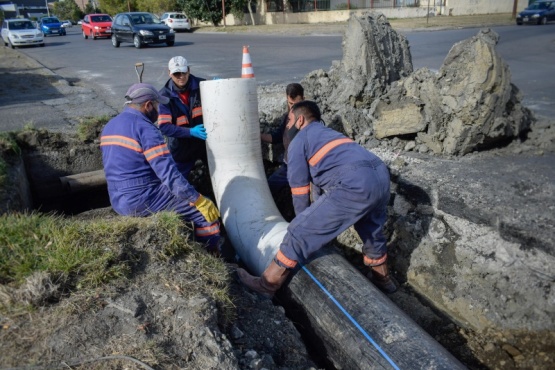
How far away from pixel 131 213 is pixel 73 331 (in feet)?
5.58

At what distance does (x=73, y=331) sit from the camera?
2.37 meters

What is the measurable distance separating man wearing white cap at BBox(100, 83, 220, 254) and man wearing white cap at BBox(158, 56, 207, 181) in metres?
0.78

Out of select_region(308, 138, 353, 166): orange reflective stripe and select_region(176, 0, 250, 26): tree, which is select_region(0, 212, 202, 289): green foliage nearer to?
select_region(308, 138, 353, 166): orange reflective stripe

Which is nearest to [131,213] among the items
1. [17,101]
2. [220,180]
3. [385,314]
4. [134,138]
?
[134,138]

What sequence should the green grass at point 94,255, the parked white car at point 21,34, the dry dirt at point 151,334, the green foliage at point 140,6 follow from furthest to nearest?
the green foliage at point 140,6 < the parked white car at point 21,34 < the green grass at point 94,255 < the dry dirt at point 151,334

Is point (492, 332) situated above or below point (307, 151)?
below

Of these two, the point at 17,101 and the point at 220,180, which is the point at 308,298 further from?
the point at 17,101

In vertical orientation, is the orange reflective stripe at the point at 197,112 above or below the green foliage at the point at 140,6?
below

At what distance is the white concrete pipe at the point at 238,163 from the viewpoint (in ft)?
14.1

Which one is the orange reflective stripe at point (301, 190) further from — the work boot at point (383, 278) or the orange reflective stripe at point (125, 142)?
the orange reflective stripe at point (125, 142)

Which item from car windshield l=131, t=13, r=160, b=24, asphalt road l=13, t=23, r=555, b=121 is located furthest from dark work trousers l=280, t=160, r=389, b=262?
car windshield l=131, t=13, r=160, b=24

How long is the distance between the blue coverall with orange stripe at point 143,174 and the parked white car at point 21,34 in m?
23.6

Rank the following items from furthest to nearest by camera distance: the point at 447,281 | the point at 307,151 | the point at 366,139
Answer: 1. the point at 366,139
2. the point at 447,281
3. the point at 307,151

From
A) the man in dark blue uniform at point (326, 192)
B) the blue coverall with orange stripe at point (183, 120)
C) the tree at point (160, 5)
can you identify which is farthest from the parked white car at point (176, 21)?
the man in dark blue uniform at point (326, 192)
